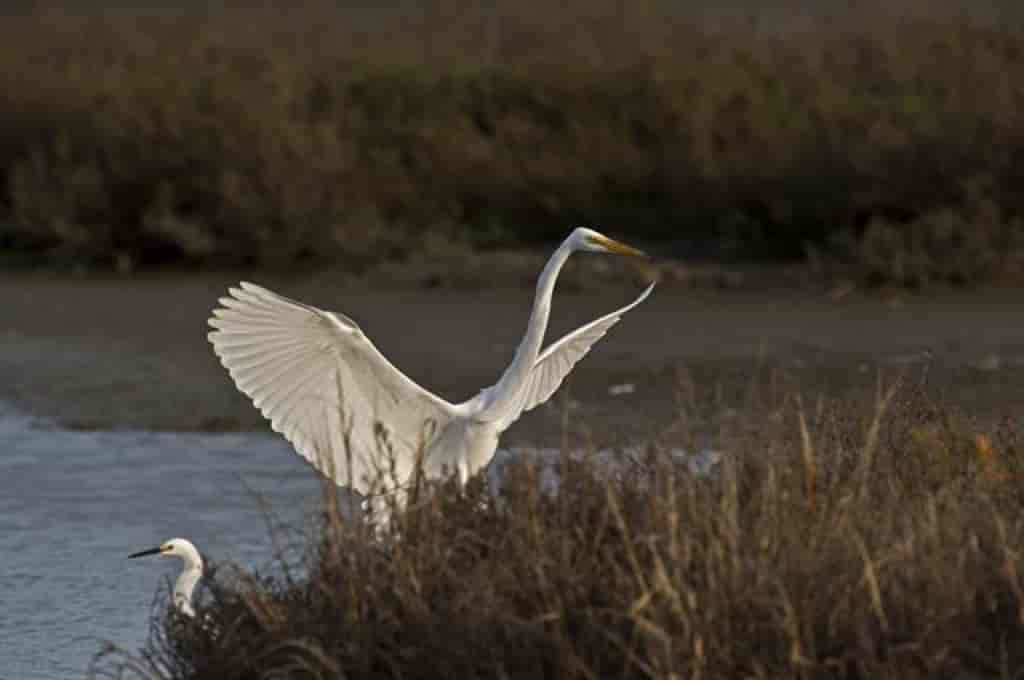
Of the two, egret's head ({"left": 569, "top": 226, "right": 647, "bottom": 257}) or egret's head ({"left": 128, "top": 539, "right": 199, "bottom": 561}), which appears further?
egret's head ({"left": 128, "top": 539, "right": 199, "bottom": 561})

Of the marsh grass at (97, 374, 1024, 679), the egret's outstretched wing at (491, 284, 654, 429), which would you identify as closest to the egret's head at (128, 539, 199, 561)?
the egret's outstretched wing at (491, 284, 654, 429)

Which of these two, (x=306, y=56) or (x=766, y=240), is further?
(x=306, y=56)

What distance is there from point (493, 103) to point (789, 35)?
2.37m

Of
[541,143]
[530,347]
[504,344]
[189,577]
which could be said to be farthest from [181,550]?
[541,143]

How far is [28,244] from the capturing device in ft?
50.4

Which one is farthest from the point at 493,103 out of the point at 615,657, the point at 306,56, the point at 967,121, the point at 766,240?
the point at 615,657

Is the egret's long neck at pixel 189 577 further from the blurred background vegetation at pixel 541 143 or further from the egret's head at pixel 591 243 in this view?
the blurred background vegetation at pixel 541 143

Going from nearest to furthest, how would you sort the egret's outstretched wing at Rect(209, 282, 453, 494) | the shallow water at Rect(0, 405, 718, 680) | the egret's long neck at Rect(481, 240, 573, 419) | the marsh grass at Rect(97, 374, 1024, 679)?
the marsh grass at Rect(97, 374, 1024, 679) < the egret's outstretched wing at Rect(209, 282, 453, 494) < the egret's long neck at Rect(481, 240, 573, 419) < the shallow water at Rect(0, 405, 718, 680)

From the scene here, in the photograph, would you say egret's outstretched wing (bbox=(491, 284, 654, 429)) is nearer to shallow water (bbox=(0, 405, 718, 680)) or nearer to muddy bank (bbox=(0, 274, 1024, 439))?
shallow water (bbox=(0, 405, 718, 680))

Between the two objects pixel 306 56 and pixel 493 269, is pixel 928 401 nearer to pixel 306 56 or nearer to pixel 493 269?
pixel 493 269

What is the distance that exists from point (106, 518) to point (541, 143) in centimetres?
727

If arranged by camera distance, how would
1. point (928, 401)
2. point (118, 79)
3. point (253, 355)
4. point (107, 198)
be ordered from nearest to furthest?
point (928, 401), point (253, 355), point (107, 198), point (118, 79)

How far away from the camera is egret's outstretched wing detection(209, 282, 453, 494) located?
666 cm

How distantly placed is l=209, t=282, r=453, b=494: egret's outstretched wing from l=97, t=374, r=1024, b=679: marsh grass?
115cm
